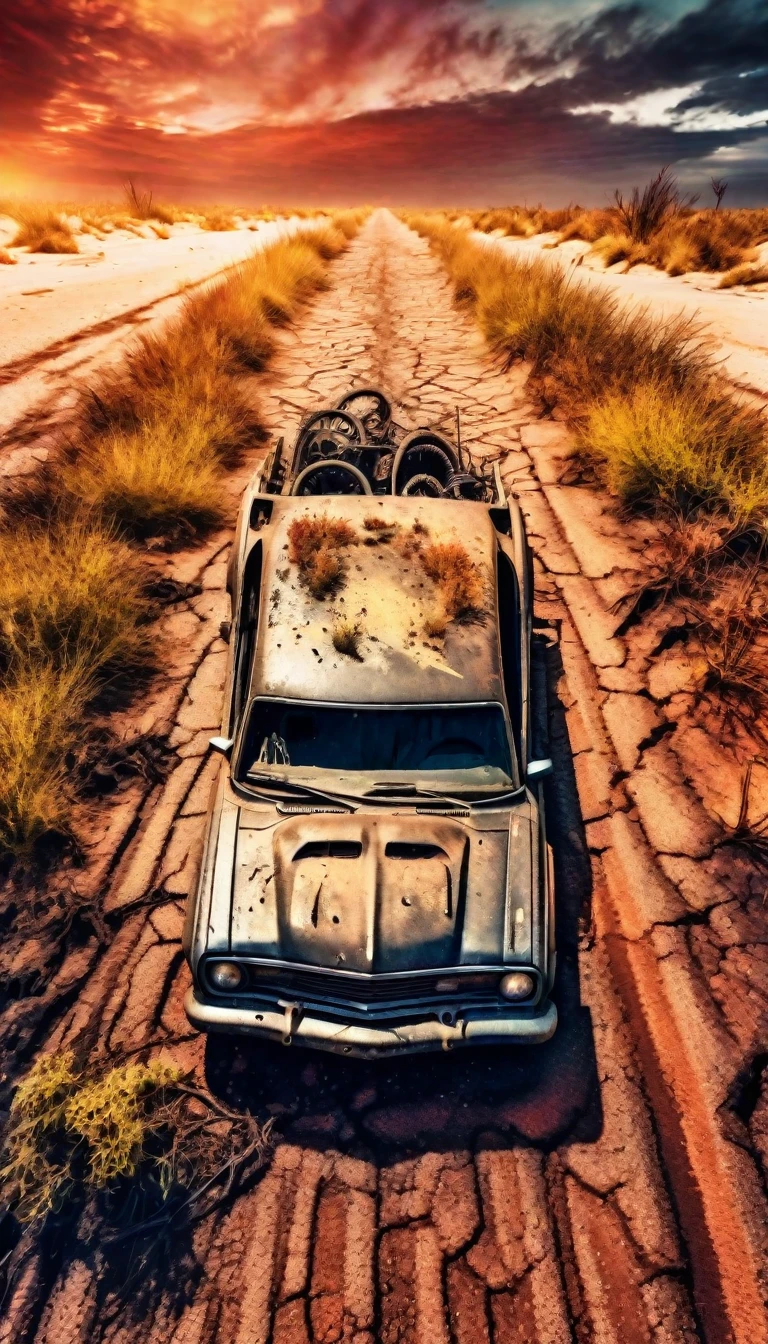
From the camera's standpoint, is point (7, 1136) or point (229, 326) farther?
point (229, 326)

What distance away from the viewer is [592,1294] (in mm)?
2201

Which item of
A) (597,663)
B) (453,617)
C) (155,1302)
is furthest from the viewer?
(597,663)

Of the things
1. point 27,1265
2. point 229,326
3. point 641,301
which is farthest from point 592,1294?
point 641,301

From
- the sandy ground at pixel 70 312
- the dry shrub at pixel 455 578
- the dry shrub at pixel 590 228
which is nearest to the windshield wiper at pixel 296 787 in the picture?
the dry shrub at pixel 455 578

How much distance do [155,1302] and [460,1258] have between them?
3.55 ft

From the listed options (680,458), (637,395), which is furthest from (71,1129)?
(637,395)

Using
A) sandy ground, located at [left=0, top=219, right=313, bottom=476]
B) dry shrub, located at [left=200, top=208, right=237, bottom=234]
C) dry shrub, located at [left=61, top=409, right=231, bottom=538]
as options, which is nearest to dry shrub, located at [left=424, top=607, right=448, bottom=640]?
dry shrub, located at [left=61, top=409, right=231, bottom=538]

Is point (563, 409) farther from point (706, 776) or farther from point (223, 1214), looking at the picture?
point (223, 1214)

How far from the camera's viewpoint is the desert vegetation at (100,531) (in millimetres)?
3883

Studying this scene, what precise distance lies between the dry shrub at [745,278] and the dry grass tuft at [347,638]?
13999 millimetres

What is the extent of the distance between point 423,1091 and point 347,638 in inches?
81.8

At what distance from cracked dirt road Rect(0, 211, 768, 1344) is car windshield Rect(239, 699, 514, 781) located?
0.95 m

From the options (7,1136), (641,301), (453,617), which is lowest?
(7,1136)

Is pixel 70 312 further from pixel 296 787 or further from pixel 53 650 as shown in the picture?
pixel 296 787
